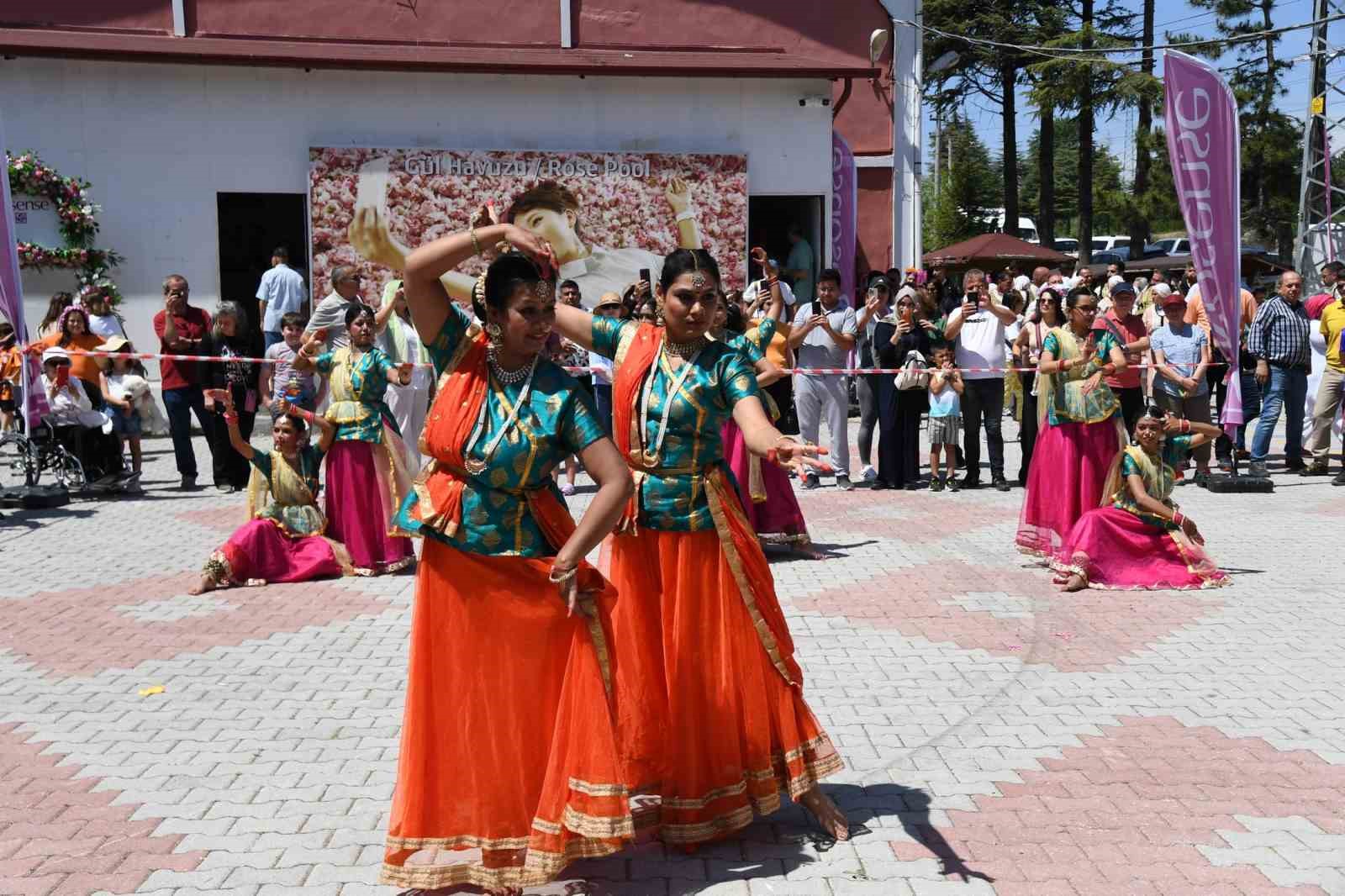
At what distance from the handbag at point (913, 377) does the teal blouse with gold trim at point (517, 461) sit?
362 inches

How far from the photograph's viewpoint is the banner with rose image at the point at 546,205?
17.3m

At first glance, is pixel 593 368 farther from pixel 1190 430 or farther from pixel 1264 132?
pixel 1264 132

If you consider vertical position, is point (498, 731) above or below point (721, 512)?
below

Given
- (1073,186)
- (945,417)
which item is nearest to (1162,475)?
(945,417)

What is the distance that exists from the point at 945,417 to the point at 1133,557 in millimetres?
4316

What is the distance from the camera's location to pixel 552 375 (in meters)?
3.97

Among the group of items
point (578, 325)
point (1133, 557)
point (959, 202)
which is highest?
point (959, 202)

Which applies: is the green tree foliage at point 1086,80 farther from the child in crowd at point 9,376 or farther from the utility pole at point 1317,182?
the child in crowd at point 9,376

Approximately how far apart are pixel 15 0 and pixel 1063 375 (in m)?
14.4

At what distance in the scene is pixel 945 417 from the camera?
12.7m

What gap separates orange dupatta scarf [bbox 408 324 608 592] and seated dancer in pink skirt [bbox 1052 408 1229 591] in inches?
203

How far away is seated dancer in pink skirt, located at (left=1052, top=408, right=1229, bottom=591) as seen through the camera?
8.34m

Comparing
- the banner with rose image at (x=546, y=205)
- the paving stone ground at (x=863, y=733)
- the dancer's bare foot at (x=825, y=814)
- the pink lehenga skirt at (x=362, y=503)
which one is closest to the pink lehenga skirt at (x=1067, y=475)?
the paving stone ground at (x=863, y=733)

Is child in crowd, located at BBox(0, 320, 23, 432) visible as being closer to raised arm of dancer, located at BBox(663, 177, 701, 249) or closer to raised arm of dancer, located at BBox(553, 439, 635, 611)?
raised arm of dancer, located at BBox(663, 177, 701, 249)
